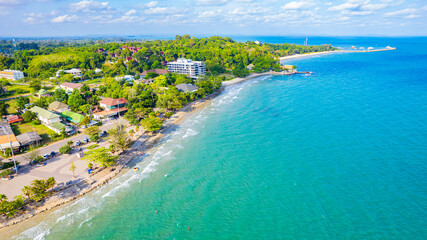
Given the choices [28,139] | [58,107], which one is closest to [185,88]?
[58,107]

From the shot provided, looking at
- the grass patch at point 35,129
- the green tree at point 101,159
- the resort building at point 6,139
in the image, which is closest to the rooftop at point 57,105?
the grass patch at point 35,129

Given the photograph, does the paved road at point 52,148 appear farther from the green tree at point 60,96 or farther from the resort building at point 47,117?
the green tree at point 60,96

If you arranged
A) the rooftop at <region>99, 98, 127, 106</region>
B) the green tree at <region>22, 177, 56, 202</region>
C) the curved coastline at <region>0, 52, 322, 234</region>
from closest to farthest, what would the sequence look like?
the curved coastline at <region>0, 52, 322, 234</region>
the green tree at <region>22, 177, 56, 202</region>
the rooftop at <region>99, 98, 127, 106</region>

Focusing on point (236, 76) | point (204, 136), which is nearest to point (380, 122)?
point (204, 136)

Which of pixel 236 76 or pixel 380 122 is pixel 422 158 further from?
pixel 236 76

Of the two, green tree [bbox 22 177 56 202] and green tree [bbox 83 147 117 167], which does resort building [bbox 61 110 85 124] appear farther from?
green tree [bbox 22 177 56 202]

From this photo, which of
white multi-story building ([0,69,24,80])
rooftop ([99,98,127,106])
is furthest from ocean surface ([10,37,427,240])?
white multi-story building ([0,69,24,80])

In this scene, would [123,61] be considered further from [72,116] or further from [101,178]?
[101,178]
